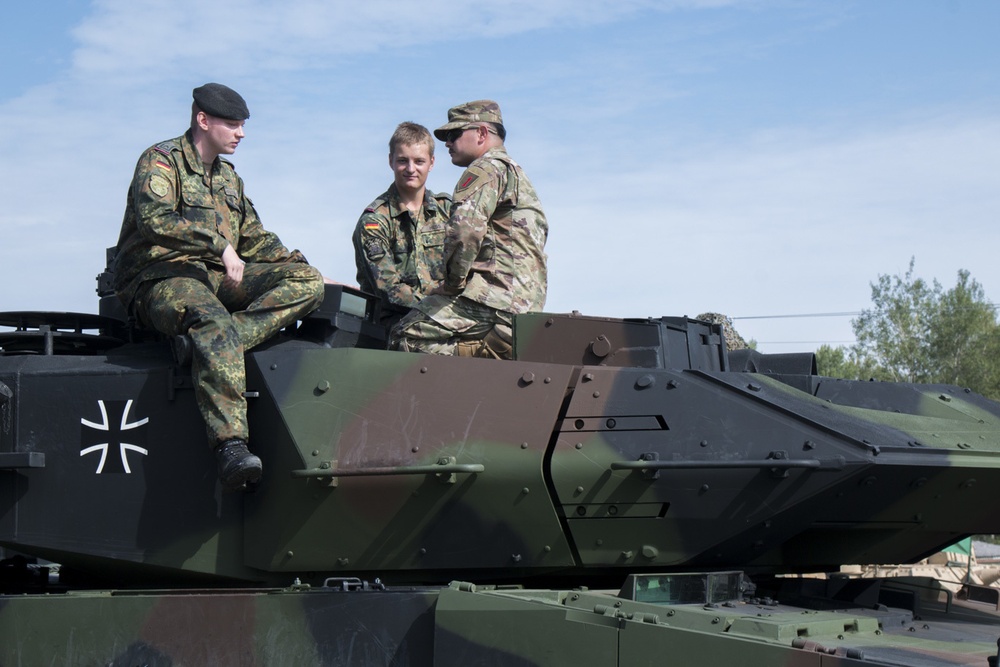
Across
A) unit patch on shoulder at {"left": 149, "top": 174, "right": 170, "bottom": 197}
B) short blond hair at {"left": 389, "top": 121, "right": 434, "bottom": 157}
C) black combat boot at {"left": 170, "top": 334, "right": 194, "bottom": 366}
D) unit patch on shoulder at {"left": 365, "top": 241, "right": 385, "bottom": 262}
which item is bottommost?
black combat boot at {"left": 170, "top": 334, "right": 194, "bottom": 366}

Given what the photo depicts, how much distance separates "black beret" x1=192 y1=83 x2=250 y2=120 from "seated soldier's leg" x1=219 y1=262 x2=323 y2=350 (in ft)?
2.67

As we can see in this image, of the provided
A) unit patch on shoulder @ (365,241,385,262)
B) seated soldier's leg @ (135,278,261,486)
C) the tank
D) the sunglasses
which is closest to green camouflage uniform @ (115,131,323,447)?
seated soldier's leg @ (135,278,261,486)

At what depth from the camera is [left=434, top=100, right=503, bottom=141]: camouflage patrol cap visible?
7.36 m

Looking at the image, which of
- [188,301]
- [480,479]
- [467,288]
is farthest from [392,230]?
[480,479]

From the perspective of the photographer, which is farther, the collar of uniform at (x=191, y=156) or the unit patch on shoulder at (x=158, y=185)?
the collar of uniform at (x=191, y=156)

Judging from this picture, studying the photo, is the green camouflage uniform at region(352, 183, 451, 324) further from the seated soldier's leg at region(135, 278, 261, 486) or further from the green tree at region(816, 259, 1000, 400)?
the green tree at region(816, 259, 1000, 400)

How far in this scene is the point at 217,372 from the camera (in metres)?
6.30

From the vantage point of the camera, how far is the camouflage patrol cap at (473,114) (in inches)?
290

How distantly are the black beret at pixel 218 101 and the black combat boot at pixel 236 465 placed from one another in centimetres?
180

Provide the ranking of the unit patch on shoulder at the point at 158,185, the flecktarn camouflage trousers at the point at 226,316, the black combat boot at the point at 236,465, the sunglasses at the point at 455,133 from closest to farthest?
the black combat boot at the point at 236,465
the flecktarn camouflage trousers at the point at 226,316
the unit patch on shoulder at the point at 158,185
the sunglasses at the point at 455,133

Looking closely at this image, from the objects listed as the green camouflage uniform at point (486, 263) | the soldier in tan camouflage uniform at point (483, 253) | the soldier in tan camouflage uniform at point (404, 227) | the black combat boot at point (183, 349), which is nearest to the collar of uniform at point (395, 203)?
the soldier in tan camouflage uniform at point (404, 227)

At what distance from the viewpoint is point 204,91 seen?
693 cm

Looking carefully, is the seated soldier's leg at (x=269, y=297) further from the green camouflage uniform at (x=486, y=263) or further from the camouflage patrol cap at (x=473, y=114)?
the camouflage patrol cap at (x=473, y=114)

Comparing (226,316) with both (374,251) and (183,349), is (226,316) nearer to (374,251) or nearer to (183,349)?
(183,349)
